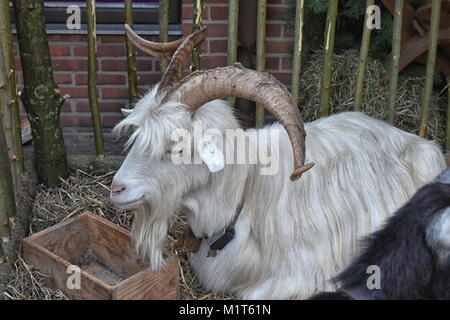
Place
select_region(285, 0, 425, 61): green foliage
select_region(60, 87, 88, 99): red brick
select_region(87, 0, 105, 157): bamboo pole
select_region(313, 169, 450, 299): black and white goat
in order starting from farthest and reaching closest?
1. select_region(60, 87, 88, 99): red brick
2. select_region(285, 0, 425, 61): green foliage
3. select_region(87, 0, 105, 157): bamboo pole
4. select_region(313, 169, 450, 299): black and white goat

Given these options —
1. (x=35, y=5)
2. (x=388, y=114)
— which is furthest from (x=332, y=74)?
(x=35, y=5)

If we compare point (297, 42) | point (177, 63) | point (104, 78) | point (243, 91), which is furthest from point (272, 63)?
point (243, 91)

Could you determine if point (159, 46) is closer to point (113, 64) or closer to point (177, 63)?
point (177, 63)

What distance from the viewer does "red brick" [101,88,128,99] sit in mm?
5102

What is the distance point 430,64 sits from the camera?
4324 mm

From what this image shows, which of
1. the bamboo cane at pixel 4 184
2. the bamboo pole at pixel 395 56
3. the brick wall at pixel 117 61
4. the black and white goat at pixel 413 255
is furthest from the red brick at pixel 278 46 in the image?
the black and white goat at pixel 413 255

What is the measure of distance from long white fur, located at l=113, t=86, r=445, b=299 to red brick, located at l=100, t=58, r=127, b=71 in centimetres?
178

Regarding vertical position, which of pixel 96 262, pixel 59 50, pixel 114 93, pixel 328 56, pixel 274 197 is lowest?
pixel 96 262

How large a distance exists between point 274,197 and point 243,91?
601 millimetres

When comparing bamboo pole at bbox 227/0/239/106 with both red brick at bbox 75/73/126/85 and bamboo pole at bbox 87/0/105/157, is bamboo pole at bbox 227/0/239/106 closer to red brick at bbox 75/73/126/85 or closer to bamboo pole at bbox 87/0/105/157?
bamboo pole at bbox 87/0/105/157

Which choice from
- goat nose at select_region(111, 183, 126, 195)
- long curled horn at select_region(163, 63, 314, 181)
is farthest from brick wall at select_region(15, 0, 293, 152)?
goat nose at select_region(111, 183, 126, 195)

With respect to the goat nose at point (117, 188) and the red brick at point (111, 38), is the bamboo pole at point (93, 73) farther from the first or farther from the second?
A: the goat nose at point (117, 188)

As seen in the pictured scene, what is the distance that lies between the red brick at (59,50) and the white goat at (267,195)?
187cm

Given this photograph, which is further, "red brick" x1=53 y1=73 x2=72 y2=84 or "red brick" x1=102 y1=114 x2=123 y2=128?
"red brick" x1=102 y1=114 x2=123 y2=128
